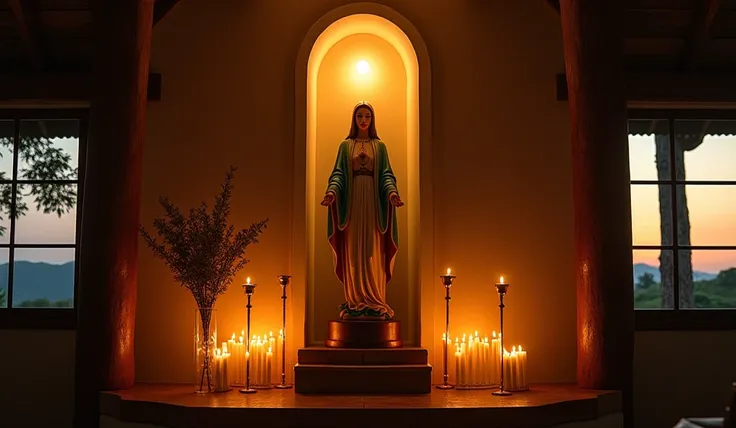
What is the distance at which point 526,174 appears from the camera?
6.33 metres

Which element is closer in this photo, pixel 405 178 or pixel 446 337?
pixel 446 337

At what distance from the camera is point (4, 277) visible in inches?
251

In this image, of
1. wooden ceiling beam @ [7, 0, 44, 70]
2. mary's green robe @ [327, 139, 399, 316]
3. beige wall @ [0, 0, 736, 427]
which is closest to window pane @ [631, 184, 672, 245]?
beige wall @ [0, 0, 736, 427]

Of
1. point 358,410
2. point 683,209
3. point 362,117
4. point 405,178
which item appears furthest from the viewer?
point 405,178

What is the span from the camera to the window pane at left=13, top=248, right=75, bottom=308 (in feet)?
20.7

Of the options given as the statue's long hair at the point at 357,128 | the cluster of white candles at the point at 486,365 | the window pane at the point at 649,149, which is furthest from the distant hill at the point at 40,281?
the window pane at the point at 649,149

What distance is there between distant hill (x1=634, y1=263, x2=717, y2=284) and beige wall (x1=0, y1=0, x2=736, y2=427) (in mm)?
480

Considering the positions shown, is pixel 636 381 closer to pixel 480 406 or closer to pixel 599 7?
pixel 480 406

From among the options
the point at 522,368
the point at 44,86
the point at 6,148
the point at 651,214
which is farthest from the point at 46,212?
the point at 651,214

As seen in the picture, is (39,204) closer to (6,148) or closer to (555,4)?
(6,148)

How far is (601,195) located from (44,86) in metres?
4.25

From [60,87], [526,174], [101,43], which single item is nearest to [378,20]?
[526,174]

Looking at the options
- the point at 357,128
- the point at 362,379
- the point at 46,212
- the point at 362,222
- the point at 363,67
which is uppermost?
the point at 363,67

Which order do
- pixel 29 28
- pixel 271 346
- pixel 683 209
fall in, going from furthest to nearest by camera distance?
pixel 683 209
pixel 29 28
pixel 271 346
